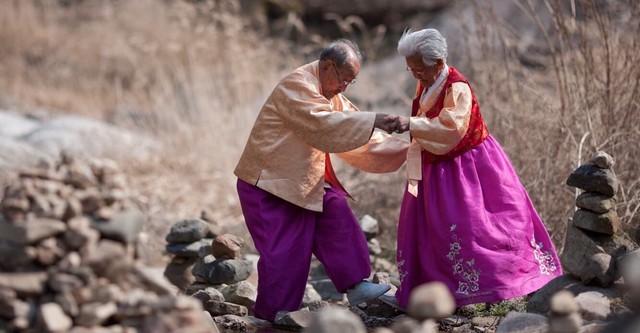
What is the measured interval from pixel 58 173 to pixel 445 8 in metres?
10.8

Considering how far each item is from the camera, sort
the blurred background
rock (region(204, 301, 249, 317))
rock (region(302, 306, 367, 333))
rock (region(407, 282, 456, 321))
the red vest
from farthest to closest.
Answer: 1. the blurred background
2. rock (region(204, 301, 249, 317))
3. the red vest
4. rock (region(407, 282, 456, 321))
5. rock (region(302, 306, 367, 333))

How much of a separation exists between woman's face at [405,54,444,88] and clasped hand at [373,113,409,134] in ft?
0.86

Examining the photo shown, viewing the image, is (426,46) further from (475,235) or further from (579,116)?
(579,116)

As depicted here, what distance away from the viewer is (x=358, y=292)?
5.08 metres

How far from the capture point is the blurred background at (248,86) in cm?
642

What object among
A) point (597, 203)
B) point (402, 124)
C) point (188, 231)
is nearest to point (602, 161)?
point (597, 203)

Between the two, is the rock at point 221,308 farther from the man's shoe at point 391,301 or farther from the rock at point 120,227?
the rock at point 120,227

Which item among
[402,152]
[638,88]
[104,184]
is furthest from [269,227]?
[638,88]

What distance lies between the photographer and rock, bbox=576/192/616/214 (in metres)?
4.61

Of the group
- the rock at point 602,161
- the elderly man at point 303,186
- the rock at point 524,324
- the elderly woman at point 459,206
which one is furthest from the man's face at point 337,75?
the rock at point 524,324

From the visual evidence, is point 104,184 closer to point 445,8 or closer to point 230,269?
point 230,269

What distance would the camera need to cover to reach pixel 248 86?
10555 mm

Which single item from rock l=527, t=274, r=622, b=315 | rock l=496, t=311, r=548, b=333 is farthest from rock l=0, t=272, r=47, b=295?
rock l=527, t=274, r=622, b=315

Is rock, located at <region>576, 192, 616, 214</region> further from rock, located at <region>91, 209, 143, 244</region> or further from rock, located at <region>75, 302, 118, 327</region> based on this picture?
rock, located at <region>75, 302, 118, 327</region>
